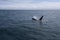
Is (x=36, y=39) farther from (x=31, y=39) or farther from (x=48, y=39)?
(x=48, y=39)

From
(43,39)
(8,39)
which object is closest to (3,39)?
(8,39)

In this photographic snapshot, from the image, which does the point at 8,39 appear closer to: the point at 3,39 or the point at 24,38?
the point at 3,39

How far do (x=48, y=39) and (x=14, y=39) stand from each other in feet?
24.2

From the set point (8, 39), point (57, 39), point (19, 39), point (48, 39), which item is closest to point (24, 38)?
point (19, 39)

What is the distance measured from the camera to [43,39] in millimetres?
24281

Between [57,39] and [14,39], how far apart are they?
9382 millimetres

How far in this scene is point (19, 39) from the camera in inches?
938

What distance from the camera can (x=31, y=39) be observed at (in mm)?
24047

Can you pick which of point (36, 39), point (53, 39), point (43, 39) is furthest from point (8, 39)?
point (53, 39)

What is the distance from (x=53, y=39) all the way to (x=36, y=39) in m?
3.74

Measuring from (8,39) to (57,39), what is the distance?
10.7 meters

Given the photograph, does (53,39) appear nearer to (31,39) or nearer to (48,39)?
(48,39)

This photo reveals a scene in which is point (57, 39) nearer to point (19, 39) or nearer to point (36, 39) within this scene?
point (36, 39)

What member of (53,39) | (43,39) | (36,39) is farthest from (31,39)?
(53,39)
